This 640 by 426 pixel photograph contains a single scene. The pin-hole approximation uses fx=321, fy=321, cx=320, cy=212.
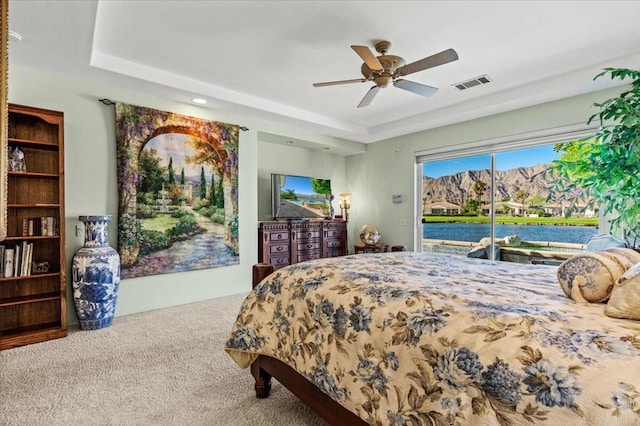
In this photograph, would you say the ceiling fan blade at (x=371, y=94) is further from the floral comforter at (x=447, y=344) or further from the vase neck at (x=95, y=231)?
the vase neck at (x=95, y=231)

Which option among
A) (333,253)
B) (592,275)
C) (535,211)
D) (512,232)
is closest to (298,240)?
(333,253)

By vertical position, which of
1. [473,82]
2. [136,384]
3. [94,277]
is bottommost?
[136,384]

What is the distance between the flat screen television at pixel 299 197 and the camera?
5.19 metres

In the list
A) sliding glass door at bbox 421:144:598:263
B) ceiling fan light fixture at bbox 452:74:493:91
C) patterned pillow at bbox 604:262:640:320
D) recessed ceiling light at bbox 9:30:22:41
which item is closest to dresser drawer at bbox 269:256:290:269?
sliding glass door at bbox 421:144:598:263

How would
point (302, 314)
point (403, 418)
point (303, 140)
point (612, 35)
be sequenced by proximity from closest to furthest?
1. point (403, 418)
2. point (302, 314)
3. point (612, 35)
4. point (303, 140)

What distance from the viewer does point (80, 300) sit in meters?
3.21

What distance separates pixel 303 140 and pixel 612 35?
3.89 m

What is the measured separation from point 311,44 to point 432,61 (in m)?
1.11

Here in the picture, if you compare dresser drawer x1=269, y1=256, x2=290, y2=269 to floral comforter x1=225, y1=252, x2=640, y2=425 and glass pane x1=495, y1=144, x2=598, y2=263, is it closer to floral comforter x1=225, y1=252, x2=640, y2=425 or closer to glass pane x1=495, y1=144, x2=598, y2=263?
floral comforter x1=225, y1=252, x2=640, y2=425

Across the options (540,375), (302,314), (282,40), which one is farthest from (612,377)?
(282,40)

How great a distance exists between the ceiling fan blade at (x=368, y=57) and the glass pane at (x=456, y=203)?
109 inches

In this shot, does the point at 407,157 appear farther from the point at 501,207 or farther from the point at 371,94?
the point at 371,94

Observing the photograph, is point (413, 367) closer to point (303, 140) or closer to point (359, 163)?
point (303, 140)

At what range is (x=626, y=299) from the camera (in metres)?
1.09
